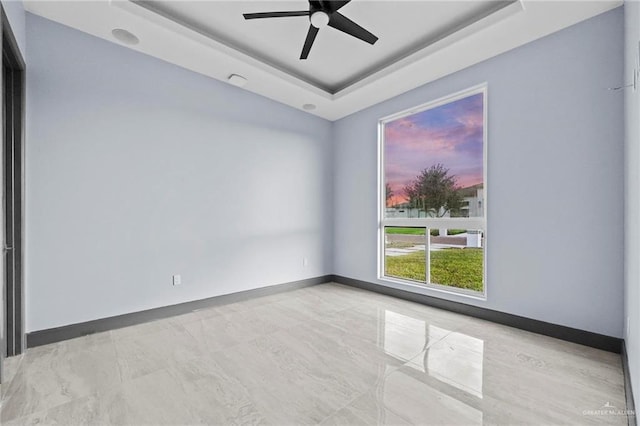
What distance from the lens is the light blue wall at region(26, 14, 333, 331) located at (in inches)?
99.3

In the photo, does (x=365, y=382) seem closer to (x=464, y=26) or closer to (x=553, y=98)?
(x=553, y=98)

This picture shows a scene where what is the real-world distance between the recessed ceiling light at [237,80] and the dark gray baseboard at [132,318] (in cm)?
272

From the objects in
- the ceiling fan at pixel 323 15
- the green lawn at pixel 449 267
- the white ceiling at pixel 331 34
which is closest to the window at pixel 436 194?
the green lawn at pixel 449 267

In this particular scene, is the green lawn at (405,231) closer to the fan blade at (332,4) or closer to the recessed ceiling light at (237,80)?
the fan blade at (332,4)

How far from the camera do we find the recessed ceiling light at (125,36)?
8.80 feet

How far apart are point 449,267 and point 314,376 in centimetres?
231

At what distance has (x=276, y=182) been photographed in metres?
4.21

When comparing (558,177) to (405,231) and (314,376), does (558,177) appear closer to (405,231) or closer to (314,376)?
(405,231)

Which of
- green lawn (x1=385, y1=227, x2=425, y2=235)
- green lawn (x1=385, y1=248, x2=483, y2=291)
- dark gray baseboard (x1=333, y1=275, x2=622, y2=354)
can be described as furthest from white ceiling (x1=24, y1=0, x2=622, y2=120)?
dark gray baseboard (x1=333, y1=275, x2=622, y2=354)

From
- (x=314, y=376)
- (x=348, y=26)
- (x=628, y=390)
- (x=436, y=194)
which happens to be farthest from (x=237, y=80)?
(x=628, y=390)

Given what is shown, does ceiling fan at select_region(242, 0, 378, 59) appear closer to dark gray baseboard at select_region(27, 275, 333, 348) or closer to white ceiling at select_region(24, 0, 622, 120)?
white ceiling at select_region(24, 0, 622, 120)

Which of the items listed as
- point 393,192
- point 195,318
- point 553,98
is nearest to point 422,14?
point 553,98

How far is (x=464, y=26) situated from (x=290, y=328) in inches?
136

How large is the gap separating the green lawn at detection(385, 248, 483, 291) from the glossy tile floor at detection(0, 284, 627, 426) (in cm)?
54
